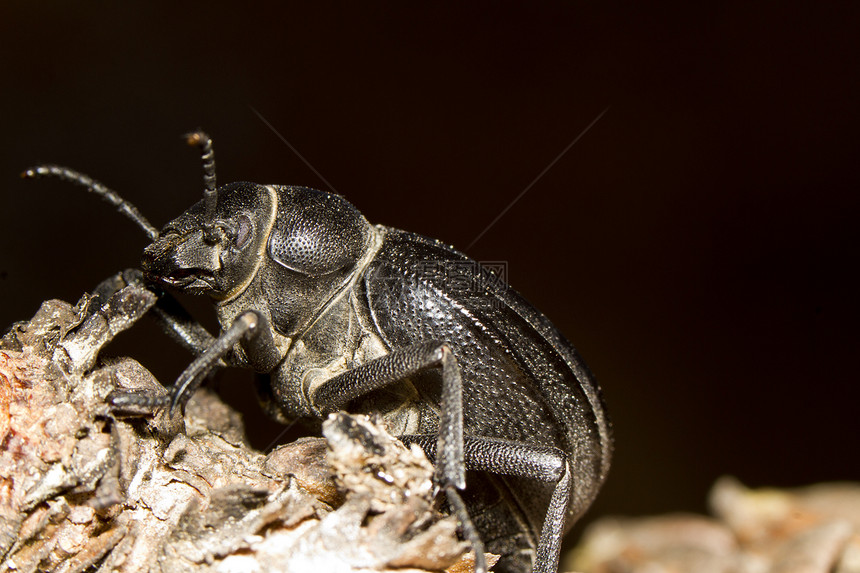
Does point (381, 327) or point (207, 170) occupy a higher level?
point (207, 170)

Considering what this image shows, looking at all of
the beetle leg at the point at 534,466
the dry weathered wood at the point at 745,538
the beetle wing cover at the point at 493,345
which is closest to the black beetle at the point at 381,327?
the beetle wing cover at the point at 493,345

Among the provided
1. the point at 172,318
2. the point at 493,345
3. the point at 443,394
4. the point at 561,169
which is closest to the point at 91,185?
the point at 172,318

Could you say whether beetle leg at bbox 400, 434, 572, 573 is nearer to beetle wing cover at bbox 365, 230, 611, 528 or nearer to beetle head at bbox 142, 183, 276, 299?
beetle wing cover at bbox 365, 230, 611, 528

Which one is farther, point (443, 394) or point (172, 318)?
point (172, 318)

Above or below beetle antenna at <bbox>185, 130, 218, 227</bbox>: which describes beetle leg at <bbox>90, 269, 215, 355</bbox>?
below

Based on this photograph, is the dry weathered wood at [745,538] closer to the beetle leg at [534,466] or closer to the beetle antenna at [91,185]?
the beetle leg at [534,466]

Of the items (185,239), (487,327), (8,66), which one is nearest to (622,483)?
(487,327)

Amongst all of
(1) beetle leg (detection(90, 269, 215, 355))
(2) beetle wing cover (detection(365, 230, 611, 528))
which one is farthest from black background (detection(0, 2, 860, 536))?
(2) beetle wing cover (detection(365, 230, 611, 528))

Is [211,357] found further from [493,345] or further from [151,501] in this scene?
[493,345]
